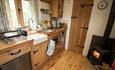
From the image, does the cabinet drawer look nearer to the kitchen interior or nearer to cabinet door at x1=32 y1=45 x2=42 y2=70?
the kitchen interior

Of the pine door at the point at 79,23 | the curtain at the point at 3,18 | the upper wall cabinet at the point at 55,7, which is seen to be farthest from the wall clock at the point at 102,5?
the curtain at the point at 3,18

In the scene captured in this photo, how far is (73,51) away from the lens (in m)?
3.05

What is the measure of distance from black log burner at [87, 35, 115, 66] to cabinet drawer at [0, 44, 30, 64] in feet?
6.32

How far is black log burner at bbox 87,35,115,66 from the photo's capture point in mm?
2082

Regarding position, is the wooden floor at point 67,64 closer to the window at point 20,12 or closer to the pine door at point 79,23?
the pine door at point 79,23

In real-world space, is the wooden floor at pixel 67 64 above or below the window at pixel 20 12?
below

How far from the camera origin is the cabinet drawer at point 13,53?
1.03m

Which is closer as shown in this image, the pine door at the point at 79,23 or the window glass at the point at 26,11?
the window glass at the point at 26,11

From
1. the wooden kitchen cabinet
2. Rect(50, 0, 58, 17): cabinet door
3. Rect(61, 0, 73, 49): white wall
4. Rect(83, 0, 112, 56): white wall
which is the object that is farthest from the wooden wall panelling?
the wooden kitchen cabinet

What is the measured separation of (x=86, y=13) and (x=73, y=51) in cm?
153

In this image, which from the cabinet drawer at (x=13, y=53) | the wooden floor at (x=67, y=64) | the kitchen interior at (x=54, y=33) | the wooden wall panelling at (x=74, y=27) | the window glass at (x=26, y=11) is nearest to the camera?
the cabinet drawer at (x=13, y=53)

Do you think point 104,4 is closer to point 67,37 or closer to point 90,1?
point 90,1

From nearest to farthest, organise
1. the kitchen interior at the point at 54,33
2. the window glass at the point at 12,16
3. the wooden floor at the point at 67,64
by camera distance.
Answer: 1. the kitchen interior at the point at 54,33
2. the window glass at the point at 12,16
3. the wooden floor at the point at 67,64

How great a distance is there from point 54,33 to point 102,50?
4.71 ft
